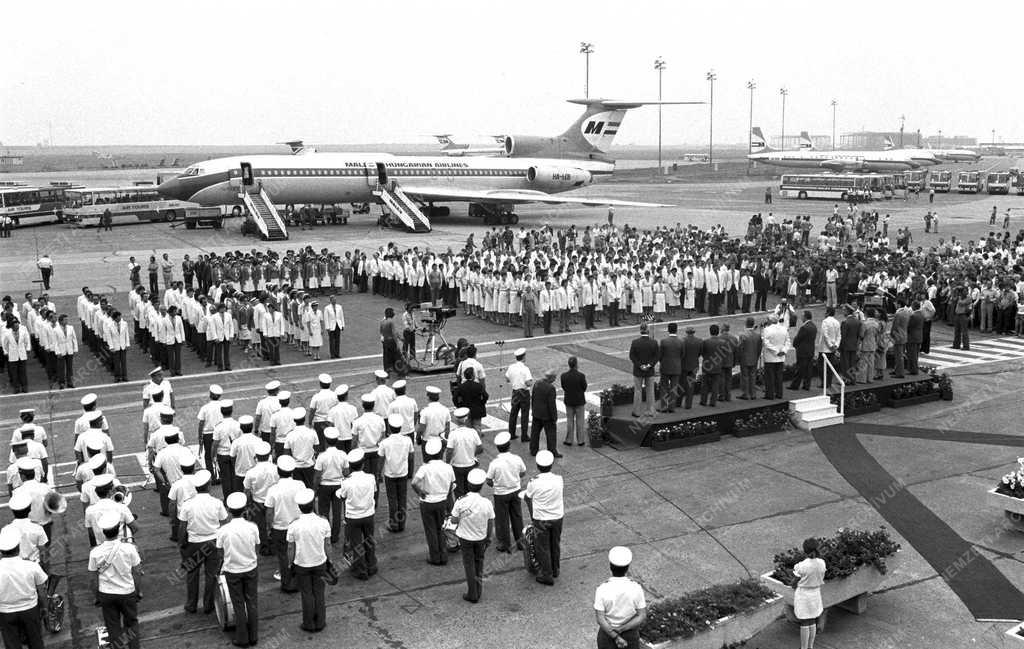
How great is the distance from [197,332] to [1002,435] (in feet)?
55.1

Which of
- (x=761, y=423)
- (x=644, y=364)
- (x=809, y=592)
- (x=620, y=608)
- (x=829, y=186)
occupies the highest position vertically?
(x=829, y=186)

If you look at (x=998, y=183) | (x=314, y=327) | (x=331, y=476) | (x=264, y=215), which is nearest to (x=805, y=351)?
(x=331, y=476)

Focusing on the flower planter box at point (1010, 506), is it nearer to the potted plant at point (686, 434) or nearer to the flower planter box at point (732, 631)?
the flower planter box at point (732, 631)

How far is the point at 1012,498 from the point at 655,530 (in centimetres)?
441

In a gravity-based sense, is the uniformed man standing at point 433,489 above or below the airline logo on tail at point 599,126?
below

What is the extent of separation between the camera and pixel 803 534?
1091 cm

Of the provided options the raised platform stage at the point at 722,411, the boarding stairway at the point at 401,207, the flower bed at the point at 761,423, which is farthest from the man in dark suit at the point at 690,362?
the boarding stairway at the point at 401,207

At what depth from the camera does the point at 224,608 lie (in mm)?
8781

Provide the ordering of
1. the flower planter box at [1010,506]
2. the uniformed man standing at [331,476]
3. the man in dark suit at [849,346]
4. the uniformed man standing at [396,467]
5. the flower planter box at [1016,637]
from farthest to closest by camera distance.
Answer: the man in dark suit at [849,346]
the uniformed man standing at [396,467]
the flower planter box at [1010,506]
the uniformed man standing at [331,476]
the flower planter box at [1016,637]

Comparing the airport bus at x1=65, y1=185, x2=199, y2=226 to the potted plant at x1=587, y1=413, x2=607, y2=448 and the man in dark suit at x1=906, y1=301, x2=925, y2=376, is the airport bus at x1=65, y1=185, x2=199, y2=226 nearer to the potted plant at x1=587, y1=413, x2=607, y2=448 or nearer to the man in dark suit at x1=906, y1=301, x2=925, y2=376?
the potted plant at x1=587, y1=413, x2=607, y2=448

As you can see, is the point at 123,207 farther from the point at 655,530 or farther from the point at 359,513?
the point at 655,530

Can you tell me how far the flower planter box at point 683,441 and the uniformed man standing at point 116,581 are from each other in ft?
28.2

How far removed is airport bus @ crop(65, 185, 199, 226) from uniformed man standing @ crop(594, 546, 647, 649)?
46.9m

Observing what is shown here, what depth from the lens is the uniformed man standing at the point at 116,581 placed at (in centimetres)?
790
